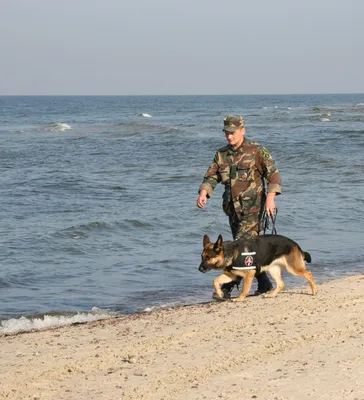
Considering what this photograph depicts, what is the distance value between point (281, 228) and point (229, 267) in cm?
669

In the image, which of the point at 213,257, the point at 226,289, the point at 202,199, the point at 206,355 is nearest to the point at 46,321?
the point at 226,289

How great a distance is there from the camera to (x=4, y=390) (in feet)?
19.1

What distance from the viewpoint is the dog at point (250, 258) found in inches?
310

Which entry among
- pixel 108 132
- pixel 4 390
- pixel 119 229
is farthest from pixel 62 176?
pixel 108 132

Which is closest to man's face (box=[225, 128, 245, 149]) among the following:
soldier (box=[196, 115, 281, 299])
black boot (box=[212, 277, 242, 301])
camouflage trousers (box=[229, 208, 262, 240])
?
soldier (box=[196, 115, 281, 299])

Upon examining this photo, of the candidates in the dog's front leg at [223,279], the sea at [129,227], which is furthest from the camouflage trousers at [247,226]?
the sea at [129,227]

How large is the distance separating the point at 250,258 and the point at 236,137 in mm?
1107

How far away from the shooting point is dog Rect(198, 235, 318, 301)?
788 cm

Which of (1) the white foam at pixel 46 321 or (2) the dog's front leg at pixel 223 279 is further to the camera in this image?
(1) the white foam at pixel 46 321

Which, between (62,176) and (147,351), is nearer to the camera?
(147,351)

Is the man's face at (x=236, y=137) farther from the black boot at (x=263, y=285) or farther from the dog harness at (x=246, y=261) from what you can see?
the black boot at (x=263, y=285)

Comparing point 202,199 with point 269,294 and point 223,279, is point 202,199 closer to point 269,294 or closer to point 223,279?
point 223,279

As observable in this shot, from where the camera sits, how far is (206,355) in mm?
6270

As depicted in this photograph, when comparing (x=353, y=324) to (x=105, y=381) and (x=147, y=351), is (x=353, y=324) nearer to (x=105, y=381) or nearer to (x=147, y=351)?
(x=147, y=351)
